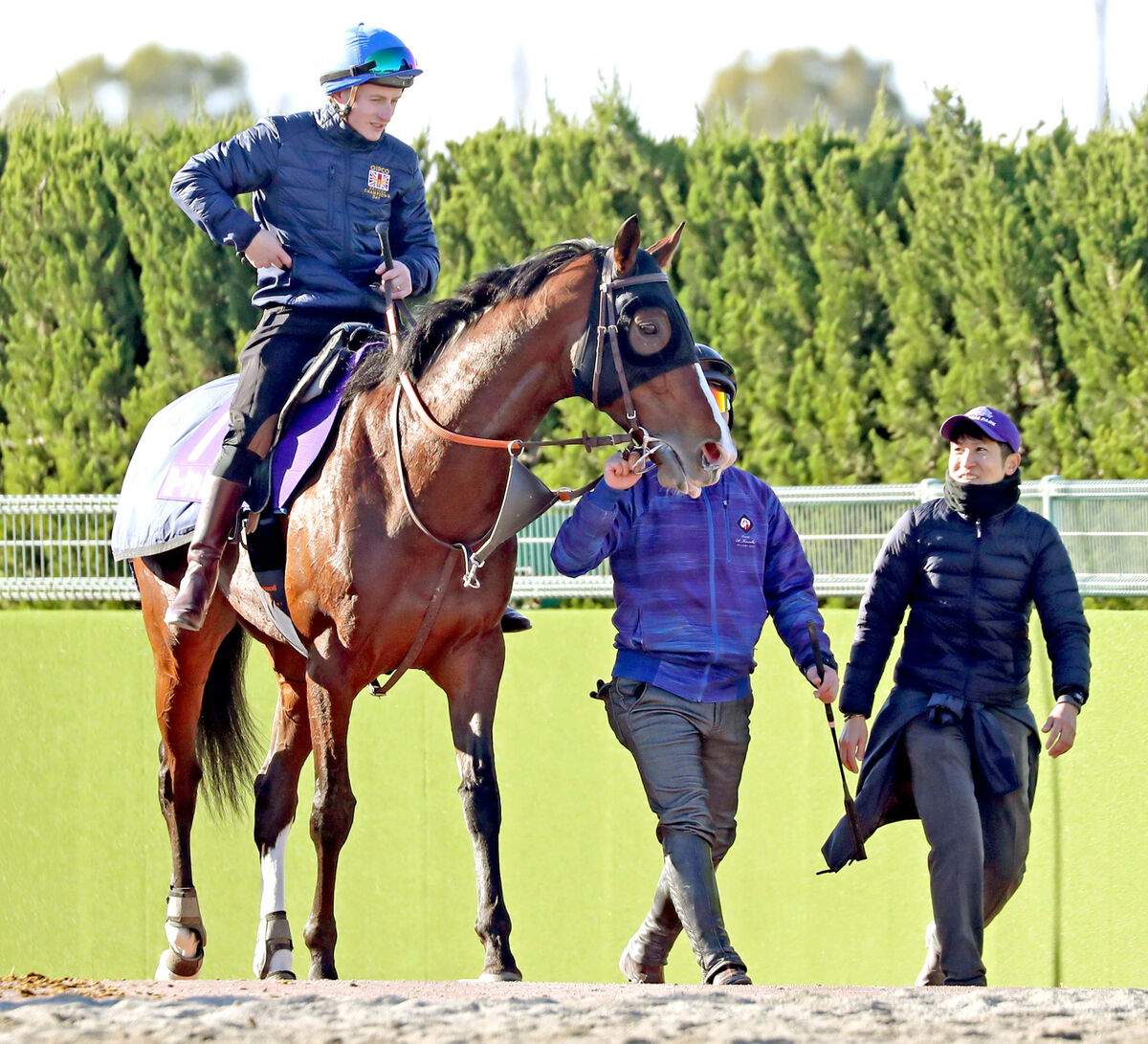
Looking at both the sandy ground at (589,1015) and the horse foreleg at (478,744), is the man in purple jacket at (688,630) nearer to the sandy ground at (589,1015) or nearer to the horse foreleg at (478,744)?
the horse foreleg at (478,744)

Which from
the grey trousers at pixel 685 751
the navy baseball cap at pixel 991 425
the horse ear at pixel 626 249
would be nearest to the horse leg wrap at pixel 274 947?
the grey trousers at pixel 685 751

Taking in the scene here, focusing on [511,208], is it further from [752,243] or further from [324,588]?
[324,588]

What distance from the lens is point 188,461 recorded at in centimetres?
550

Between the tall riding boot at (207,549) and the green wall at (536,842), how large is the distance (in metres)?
2.83

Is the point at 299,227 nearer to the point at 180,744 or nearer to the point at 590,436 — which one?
the point at 590,436

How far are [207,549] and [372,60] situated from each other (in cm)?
150

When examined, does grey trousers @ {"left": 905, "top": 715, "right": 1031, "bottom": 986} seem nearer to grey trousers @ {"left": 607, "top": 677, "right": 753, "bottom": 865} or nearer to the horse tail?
grey trousers @ {"left": 607, "top": 677, "right": 753, "bottom": 865}

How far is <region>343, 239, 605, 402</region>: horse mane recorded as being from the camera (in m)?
4.57

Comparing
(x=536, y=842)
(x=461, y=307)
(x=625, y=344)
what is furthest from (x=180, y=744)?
(x=625, y=344)

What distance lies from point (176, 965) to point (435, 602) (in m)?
2.12

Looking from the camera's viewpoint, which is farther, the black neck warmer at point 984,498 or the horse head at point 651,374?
the black neck warmer at point 984,498

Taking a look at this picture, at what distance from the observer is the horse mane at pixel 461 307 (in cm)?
457

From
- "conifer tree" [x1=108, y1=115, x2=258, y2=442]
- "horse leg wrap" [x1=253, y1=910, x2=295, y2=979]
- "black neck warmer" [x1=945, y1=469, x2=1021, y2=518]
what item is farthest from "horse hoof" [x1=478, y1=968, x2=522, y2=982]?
"conifer tree" [x1=108, y1=115, x2=258, y2=442]

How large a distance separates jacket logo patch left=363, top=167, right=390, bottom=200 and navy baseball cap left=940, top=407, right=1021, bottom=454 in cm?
186
